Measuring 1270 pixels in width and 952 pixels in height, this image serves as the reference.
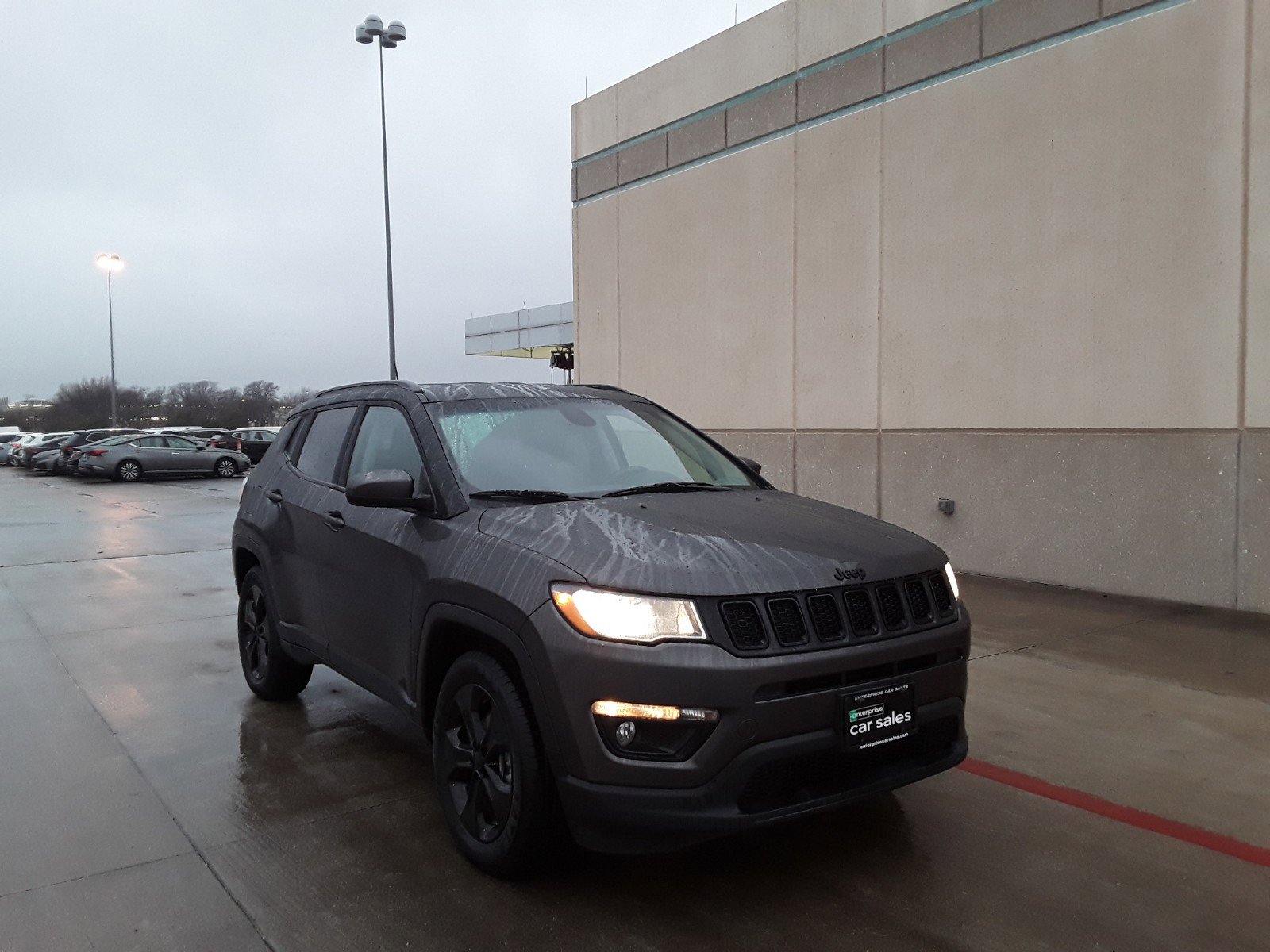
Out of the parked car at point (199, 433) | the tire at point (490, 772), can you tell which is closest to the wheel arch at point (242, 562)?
the tire at point (490, 772)

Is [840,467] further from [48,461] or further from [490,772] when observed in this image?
[48,461]

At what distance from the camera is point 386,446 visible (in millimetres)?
4547

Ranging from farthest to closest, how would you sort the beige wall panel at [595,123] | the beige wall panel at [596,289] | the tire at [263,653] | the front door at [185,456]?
1. the front door at [185,456]
2. the beige wall panel at [596,289]
3. the beige wall panel at [595,123]
4. the tire at [263,653]

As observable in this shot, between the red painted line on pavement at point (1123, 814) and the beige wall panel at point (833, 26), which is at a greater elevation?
the beige wall panel at point (833, 26)

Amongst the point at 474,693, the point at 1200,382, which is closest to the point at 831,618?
the point at 474,693

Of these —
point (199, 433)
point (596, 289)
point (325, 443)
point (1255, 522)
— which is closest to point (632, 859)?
point (325, 443)

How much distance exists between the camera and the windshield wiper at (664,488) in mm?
4000

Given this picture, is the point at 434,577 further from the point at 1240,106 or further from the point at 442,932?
the point at 1240,106

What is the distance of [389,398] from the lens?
182 inches

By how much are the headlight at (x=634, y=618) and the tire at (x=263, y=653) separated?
9.51ft

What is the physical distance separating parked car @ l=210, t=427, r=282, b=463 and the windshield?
3088 cm

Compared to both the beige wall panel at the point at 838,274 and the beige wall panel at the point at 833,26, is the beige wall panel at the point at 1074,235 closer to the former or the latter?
the beige wall panel at the point at 838,274

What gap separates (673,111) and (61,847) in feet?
38.6

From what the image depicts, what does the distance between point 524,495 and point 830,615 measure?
52.5 inches
